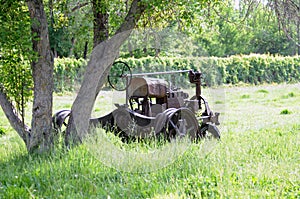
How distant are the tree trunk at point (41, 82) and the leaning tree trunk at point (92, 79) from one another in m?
0.32

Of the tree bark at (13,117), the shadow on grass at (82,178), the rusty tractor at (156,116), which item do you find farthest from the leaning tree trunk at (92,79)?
the tree bark at (13,117)

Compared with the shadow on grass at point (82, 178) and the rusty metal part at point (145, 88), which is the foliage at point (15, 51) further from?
the rusty metal part at point (145, 88)

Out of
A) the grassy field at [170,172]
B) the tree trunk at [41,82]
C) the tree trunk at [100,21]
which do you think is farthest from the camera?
the tree trunk at [100,21]

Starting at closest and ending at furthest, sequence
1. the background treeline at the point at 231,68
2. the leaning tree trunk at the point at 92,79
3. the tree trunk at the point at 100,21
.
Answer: the leaning tree trunk at the point at 92,79
the tree trunk at the point at 100,21
the background treeline at the point at 231,68

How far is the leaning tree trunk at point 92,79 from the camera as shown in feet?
17.5

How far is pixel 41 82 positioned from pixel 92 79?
2.10ft

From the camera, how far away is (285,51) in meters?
38.3

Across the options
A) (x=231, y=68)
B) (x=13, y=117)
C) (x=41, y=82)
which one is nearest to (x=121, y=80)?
(x=41, y=82)

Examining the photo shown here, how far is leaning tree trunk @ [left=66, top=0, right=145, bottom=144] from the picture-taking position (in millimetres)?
5348

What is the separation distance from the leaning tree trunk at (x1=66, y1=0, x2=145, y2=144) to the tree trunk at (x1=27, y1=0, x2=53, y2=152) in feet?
1.05

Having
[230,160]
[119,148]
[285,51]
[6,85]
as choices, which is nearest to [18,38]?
[6,85]

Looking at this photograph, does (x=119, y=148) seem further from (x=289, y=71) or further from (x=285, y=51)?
(x=285, y=51)

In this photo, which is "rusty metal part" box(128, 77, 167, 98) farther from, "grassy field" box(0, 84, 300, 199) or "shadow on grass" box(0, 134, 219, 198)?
"shadow on grass" box(0, 134, 219, 198)

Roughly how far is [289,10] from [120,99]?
10.5ft
